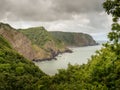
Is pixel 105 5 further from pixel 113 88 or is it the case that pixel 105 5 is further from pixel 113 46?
pixel 113 88

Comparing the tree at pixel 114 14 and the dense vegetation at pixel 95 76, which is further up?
the tree at pixel 114 14

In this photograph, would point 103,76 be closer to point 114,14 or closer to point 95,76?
point 95,76

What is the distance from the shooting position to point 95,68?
50.7m

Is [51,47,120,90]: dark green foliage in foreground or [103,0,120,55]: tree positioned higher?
[103,0,120,55]: tree

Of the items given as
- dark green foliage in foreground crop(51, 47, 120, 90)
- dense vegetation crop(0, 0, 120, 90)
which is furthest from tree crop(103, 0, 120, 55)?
dark green foliage in foreground crop(51, 47, 120, 90)

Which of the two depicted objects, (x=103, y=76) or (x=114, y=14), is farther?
(x=103, y=76)

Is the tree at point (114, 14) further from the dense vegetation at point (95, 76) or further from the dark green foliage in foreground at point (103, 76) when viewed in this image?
the dark green foliage in foreground at point (103, 76)

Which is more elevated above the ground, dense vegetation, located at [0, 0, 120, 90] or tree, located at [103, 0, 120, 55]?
tree, located at [103, 0, 120, 55]

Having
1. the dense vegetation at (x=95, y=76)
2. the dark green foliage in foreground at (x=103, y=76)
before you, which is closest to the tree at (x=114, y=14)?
the dense vegetation at (x=95, y=76)

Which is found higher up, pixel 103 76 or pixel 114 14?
pixel 114 14

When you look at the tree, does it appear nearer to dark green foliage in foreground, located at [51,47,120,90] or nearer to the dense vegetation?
the dense vegetation

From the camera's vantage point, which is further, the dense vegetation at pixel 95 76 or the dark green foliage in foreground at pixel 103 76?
the dark green foliage in foreground at pixel 103 76

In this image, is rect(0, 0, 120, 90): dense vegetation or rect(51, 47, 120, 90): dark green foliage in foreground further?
rect(51, 47, 120, 90): dark green foliage in foreground

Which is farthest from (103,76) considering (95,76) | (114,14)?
(114,14)
